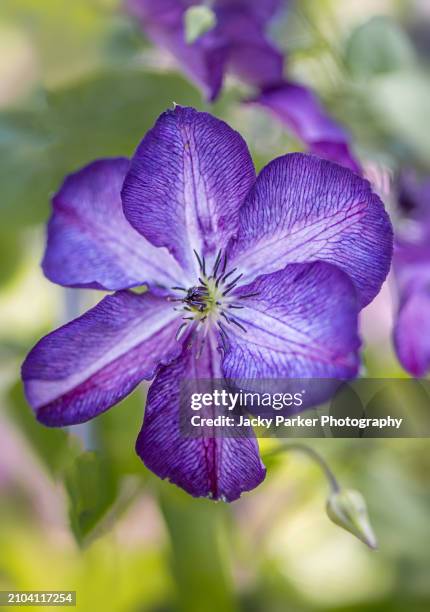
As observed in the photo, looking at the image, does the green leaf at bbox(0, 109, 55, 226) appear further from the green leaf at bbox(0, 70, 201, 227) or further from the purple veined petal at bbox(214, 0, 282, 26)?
the purple veined petal at bbox(214, 0, 282, 26)

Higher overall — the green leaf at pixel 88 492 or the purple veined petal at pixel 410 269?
the purple veined petal at pixel 410 269

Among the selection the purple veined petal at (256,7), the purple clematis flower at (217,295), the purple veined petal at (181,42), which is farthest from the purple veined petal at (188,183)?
the purple veined petal at (256,7)

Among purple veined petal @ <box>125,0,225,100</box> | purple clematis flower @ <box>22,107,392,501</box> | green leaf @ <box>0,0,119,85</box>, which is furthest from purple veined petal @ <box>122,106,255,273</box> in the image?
green leaf @ <box>0,0,119,85</box>

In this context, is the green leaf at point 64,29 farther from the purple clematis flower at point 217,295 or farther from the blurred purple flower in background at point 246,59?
the purple clematis flower at point 217,295

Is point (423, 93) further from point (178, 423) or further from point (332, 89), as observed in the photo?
point (178, 423)

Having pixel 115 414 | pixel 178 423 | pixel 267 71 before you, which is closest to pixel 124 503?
pixel 115 414

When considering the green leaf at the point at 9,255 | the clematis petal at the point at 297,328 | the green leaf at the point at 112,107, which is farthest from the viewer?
the green leaf at the point at 9,255
